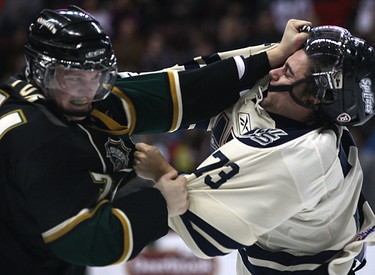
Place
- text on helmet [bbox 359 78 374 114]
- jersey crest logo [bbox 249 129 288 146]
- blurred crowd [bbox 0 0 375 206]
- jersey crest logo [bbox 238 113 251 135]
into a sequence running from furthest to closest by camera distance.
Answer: blurred crowd [bbox 0 0 375 206]
jersey crest logo [bbox 238 113 251 135]
text on helmet [bbox 359 78 374 114]
jersey crest logo [bbox 249 129 288 146]

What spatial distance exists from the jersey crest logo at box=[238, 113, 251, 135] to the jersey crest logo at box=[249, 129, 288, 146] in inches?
4.3

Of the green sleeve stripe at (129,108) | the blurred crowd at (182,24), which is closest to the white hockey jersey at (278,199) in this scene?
the green sleeve stripe at (129,108)

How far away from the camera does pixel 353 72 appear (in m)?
3.24

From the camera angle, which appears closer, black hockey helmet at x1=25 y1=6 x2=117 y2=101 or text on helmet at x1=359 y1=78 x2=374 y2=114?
black hockey helmet at x1=25 y1=6 x2=117 y2=101

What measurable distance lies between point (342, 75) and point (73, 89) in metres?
1.06

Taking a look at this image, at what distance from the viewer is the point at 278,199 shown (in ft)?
9.98

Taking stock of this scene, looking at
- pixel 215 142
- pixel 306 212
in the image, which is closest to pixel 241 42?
pixel 215 142

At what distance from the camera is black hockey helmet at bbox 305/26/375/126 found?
3236 mm

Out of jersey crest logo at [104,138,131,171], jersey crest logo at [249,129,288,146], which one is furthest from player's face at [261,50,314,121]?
jersey crest logo at [104,138,131,171]

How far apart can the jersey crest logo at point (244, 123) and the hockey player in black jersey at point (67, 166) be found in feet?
1.68

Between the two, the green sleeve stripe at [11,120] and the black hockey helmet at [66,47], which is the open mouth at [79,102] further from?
the green sleeve stripe at [11,120]

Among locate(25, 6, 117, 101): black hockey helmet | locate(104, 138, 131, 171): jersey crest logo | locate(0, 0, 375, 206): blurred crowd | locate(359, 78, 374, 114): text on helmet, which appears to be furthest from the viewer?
locate(0, 0, 375, 206): blurred crowd

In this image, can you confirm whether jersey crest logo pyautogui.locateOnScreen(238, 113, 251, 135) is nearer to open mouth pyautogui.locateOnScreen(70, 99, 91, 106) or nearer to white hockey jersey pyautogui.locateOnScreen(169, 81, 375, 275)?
white hockey jersey pyautogui.locateOnScreen(169, 81, 375, 275)

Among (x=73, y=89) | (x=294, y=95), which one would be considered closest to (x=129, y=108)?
(x=73, y=89)
